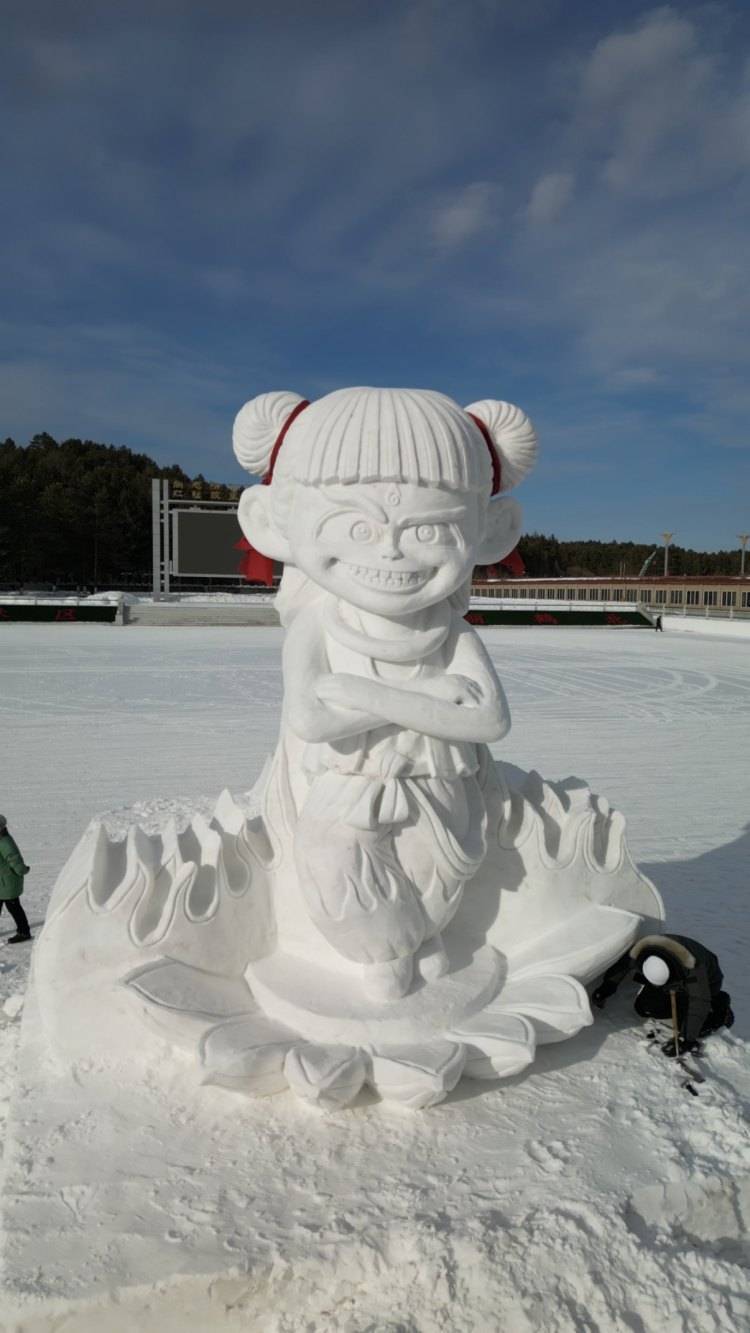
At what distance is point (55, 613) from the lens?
26359mm

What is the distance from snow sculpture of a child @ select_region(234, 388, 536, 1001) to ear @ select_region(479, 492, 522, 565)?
121mm

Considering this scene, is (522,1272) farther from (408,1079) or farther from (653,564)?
(653,564)

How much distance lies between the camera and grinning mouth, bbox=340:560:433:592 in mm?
2329

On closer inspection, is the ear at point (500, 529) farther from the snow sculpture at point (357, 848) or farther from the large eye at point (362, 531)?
the large eye at point (362, 531)

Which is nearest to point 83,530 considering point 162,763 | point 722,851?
point 162,763

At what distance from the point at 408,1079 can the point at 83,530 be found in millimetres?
48640


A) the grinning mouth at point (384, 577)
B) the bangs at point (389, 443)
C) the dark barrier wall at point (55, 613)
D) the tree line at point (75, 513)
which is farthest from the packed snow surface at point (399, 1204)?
the tree line at point (75, 513)

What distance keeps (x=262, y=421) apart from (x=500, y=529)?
81cm

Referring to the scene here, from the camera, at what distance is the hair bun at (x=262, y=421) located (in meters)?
2.61

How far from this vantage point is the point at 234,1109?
7.22 feet

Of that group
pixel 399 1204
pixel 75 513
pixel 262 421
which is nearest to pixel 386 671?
pixel 262 421

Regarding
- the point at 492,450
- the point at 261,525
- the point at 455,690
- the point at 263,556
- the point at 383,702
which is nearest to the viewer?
the point at 383,702

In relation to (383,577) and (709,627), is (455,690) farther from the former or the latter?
(709,627)

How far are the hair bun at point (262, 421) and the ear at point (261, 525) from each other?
0.12 m
